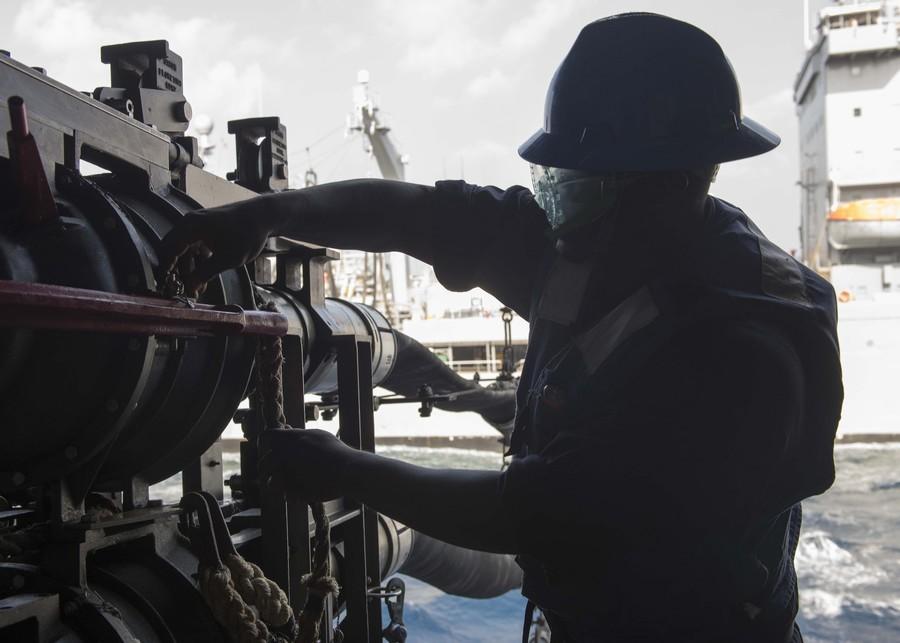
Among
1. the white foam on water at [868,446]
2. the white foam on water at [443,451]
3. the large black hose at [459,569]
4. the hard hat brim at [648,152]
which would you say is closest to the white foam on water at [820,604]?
the large black hose at [459,569]

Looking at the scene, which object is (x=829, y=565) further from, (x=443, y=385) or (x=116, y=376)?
(x=116, y=376)

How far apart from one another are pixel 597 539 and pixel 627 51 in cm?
85

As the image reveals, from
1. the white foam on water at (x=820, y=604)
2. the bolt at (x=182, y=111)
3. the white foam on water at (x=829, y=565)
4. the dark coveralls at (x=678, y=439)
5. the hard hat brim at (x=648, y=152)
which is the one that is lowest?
the white foam on water at (x=820, y=604)

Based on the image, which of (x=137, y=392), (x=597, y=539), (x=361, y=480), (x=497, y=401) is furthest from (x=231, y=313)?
(x=497, y=401)

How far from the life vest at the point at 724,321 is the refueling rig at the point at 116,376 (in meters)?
0.52

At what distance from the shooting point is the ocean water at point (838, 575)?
10383mm

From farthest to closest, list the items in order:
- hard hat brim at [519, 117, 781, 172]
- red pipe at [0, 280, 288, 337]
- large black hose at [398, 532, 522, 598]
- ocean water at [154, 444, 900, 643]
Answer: ocean water at [154, 444, 900, 643] → large black hose at [398, 532, 522, 598] → hard hat brim at [519, 117, 781, 172] → red pipe at [0, 280, 288, 337]

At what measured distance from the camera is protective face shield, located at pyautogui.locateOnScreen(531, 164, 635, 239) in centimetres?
149

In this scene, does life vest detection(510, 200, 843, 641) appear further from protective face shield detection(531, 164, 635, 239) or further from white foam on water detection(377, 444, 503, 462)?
white foam on water detection(377, 444, 503, 462)

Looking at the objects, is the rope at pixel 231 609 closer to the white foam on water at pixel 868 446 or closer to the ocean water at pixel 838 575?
the ocean water at pixel 838 575

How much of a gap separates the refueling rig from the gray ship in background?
73.6 feet

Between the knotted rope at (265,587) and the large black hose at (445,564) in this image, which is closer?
the knotted rope at (265,587)

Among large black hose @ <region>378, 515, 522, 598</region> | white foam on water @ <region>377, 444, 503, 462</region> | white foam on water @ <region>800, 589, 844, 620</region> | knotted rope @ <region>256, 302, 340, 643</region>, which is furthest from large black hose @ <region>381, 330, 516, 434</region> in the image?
white foam on water @ <region>377, 444, 503, 462</region>

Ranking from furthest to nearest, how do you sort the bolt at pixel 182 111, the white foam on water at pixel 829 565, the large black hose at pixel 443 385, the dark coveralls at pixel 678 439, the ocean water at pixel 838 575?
the white foam on water at pixel 829 565
the ocean water at pixel 838 575
the large black hose at pixel 443 385
the bolt at pixel 182 111
the dark coveralls at pixel 678 439
